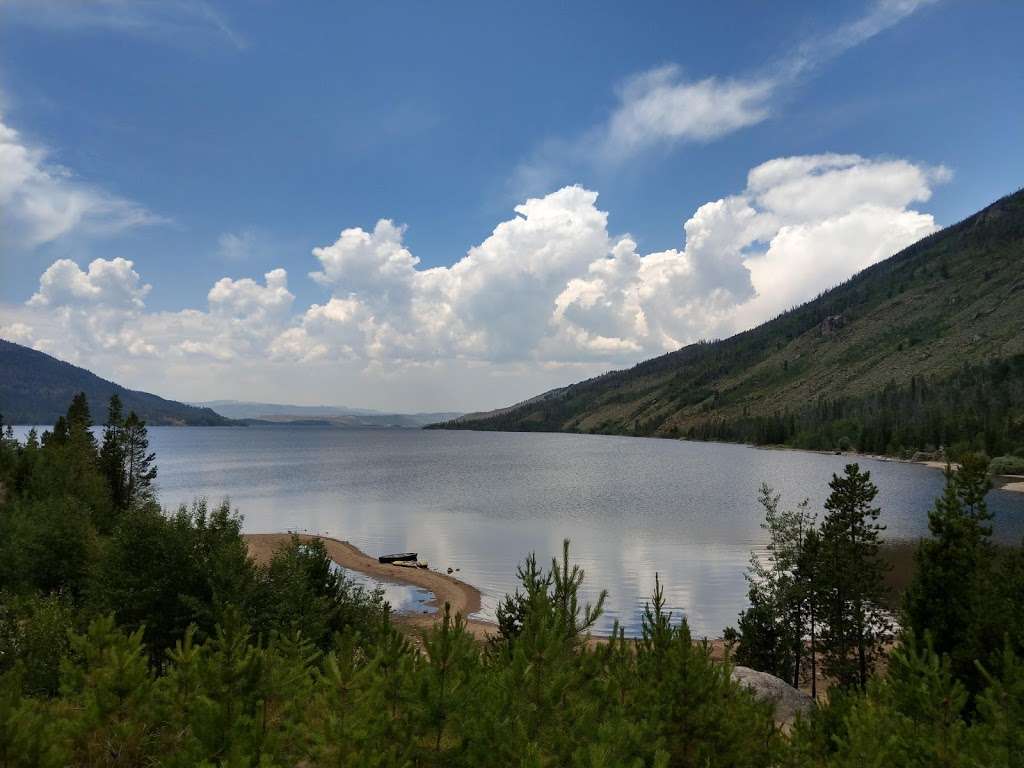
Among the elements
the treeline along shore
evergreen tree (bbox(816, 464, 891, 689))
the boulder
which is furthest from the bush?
the boulder

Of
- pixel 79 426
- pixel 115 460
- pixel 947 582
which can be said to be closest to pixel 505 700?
pixel 947 582

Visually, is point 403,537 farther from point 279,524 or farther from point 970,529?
point 970,529

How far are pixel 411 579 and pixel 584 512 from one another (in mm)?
Result: 43791

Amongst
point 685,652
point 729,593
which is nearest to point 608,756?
point 685,652

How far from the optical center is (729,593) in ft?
173

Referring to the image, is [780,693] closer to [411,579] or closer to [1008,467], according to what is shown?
[411,579]

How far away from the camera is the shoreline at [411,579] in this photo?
154 ft

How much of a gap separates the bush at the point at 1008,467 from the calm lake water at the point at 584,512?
41.2 ft

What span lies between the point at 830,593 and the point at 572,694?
85.8 ft

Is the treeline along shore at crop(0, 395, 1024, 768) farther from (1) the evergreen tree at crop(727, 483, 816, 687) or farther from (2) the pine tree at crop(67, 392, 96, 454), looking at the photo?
(2) the pine tree at crop(67, 392, 96, 454)

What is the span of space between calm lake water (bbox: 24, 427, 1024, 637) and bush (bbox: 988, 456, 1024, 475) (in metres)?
12.6

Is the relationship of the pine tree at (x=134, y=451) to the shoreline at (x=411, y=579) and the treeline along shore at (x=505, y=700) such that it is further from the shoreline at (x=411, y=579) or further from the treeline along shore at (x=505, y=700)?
the treeline along shore at (x=505, y=700)

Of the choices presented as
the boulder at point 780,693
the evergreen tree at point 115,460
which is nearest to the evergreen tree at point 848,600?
the boulder at point 780,693

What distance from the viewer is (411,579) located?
61.0 metres
